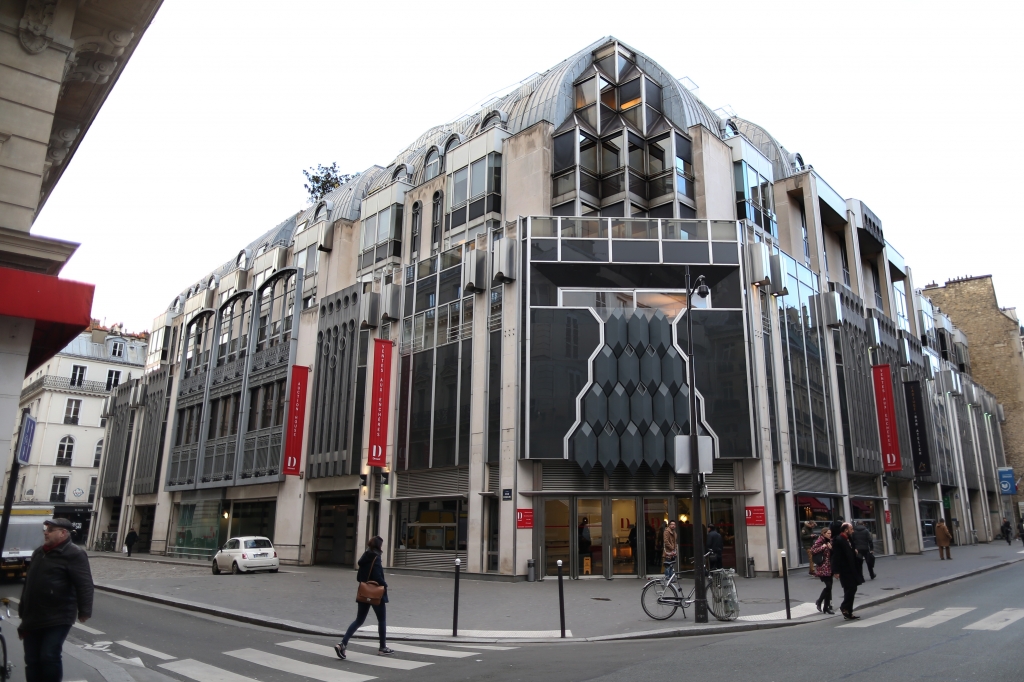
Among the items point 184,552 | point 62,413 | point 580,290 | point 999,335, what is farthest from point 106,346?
point 999,335

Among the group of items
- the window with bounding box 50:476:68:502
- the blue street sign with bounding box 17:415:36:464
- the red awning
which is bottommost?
the blue street sign with bounding box 17:415:36:464

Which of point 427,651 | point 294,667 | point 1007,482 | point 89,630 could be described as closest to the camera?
point 294,667

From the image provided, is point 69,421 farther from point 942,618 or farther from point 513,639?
point 942,618

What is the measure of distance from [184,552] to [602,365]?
29029 millimetres

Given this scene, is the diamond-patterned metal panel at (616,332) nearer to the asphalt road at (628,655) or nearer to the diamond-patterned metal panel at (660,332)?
the diamond-patterned metal panel at (660,332)

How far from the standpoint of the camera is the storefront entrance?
2856 centimetres

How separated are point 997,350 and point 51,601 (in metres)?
70.9

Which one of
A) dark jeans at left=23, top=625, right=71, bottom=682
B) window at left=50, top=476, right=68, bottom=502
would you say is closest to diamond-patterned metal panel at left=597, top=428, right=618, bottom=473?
dark jeans at left=23, top=625, right=71, bottom=682

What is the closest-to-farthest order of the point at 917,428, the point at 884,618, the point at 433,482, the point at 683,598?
the point at 884,618 < the point at 683,598 < the point at 433,482 < the point at 917,428

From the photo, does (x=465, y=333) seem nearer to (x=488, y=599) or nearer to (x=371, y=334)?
(x=371, y=334)

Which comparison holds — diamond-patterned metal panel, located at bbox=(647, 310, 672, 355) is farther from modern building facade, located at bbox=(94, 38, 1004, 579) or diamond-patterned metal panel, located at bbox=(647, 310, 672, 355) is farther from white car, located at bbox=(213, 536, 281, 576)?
white car, located at bbox=(213, 536, 281, 576)

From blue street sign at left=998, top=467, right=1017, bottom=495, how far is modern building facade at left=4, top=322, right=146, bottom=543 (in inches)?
2765

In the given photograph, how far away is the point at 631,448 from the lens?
70.1 feet

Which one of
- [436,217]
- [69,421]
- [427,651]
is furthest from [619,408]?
[69,421]
